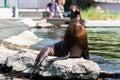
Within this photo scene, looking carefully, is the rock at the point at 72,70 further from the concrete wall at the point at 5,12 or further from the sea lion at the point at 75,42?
the concrete wall at the point at 5,12

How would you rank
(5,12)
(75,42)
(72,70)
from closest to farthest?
(72,70) → (75,42) → (5,12)

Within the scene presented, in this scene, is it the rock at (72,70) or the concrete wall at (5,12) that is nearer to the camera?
the rock at (72,70)

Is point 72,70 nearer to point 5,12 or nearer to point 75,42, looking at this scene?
point 75,42

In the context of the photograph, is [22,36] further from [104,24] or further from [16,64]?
[104,24]

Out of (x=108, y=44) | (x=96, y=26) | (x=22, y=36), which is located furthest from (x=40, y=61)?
(x=96, y=26)

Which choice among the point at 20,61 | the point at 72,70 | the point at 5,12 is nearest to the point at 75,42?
the point at 72,70

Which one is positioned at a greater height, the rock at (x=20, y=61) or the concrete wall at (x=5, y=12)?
the rock at (x=20, y=61)

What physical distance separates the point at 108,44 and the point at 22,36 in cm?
283

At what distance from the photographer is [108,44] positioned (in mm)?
14508

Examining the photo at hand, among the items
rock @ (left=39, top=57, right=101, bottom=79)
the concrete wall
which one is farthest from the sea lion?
the concrete wall

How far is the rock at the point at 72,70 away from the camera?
25.4ft

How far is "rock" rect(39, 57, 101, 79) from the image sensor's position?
25.4ft

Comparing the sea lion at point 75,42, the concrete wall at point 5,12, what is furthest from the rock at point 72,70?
the concrete wall at point 5,12

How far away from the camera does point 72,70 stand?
25.4ft
